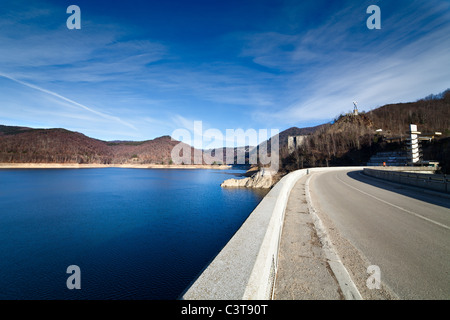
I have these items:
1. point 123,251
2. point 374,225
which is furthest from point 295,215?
point 123,251

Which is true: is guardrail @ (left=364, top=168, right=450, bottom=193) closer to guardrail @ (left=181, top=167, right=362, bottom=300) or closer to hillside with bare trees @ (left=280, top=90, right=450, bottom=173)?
guardrail @ (left=181, top=167, right=362, bottom=300)

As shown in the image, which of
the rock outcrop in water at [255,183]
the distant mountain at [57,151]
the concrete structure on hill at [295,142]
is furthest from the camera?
the distant mountain at [57,151]

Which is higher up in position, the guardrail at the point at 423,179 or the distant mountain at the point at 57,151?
the distant mountain at the point at 57,151

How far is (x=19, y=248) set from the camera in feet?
35.7

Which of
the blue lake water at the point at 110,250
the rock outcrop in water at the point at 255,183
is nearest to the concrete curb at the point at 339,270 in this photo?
the blue lake water at the point at 110,250

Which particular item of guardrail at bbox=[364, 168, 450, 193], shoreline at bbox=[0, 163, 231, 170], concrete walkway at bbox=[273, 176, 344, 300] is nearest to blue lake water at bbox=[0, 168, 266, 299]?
concrete walkway at bbox=[273, 176, 344, 300]

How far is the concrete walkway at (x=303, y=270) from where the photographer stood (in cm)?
272

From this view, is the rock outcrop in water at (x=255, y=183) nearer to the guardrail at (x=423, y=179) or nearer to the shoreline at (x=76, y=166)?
the guardrail at (x=423, y=179)

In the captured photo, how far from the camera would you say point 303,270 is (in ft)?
10.9

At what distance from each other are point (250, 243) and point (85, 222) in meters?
17.4

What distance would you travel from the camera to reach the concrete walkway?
272 centimetres

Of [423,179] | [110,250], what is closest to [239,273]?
[110,250]
